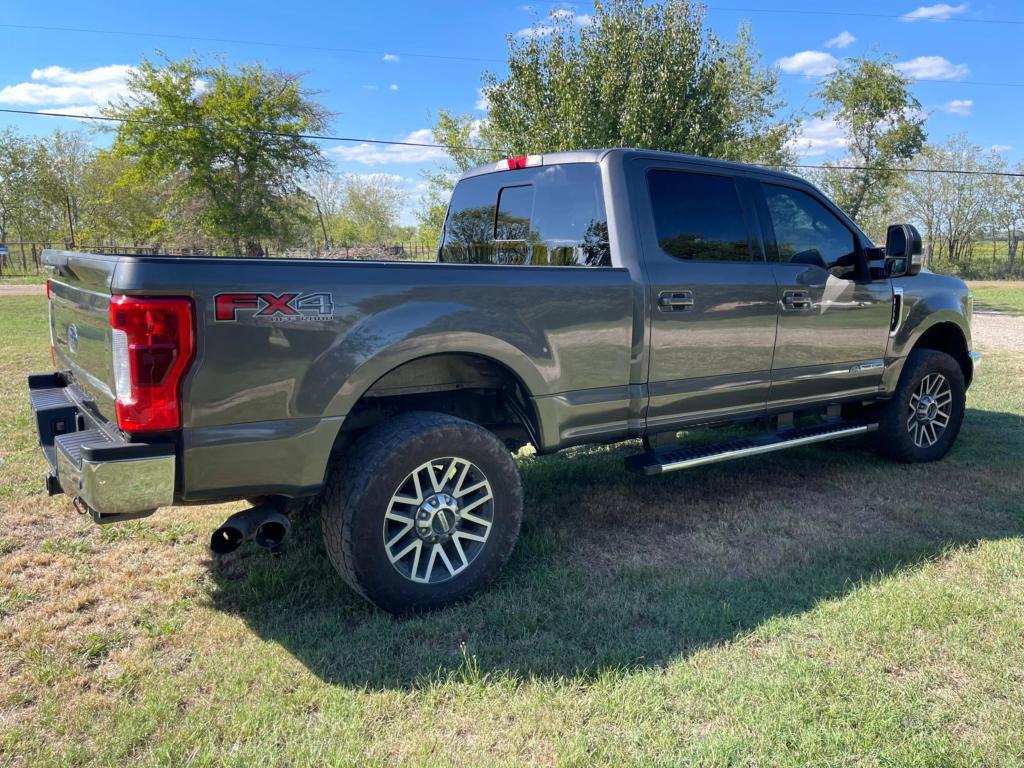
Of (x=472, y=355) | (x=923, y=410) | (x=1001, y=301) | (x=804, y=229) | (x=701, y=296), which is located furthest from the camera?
(x=1001, y=301)

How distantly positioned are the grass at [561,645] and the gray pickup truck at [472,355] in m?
0.43

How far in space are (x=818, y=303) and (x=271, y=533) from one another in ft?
11.4

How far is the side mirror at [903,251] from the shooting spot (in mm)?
4746

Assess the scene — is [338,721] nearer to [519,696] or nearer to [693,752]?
[519,696]

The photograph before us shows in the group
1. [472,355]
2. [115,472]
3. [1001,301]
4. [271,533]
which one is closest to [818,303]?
[472,355]

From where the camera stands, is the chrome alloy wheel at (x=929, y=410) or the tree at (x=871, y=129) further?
the tree at (x=871, y=129)

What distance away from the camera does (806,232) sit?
15.3ft

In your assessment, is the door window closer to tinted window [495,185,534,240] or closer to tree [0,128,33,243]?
tinted window [495,185,534,240]

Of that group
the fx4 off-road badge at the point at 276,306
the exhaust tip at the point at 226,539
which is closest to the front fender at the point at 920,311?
the fx4 off-road badge at the point at 276,306

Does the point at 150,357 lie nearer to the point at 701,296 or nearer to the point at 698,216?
the point at 701,296

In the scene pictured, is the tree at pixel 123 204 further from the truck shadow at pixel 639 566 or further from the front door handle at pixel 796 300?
the front door handle at pixel 796 300

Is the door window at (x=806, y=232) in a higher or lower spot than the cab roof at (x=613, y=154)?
lower

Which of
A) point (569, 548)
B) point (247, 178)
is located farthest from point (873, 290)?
point (247, 178)

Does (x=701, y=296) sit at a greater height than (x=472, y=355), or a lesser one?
greater
